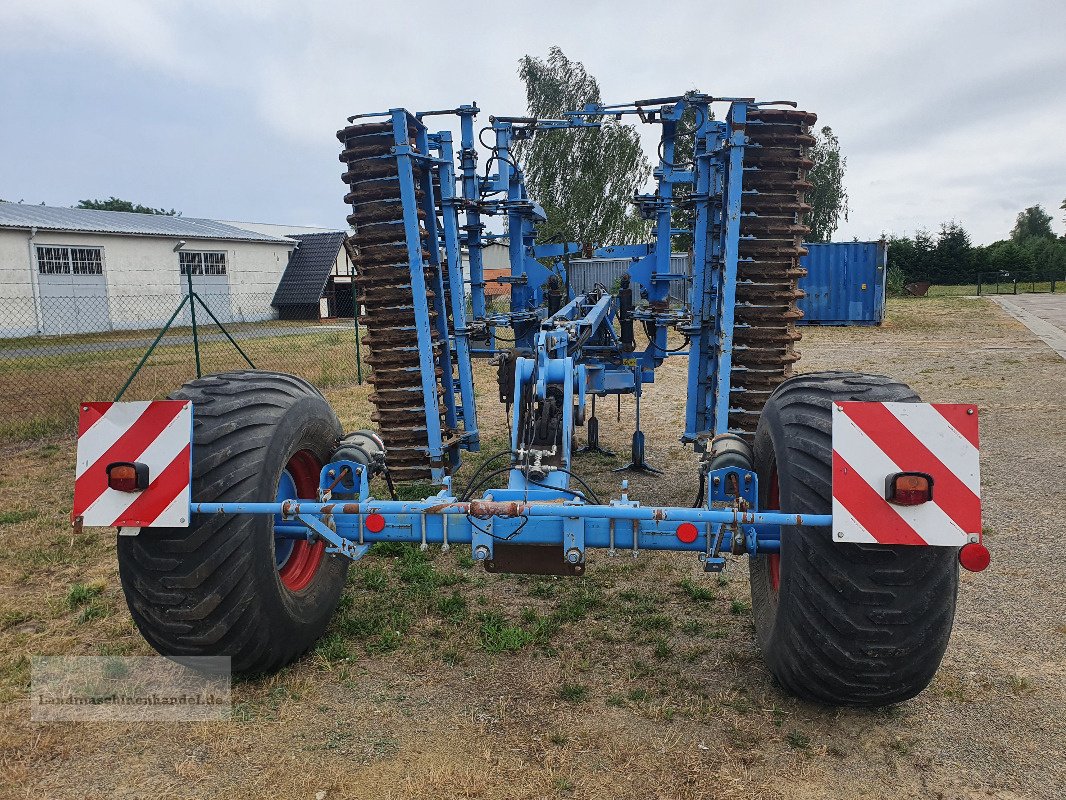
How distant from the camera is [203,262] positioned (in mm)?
30047

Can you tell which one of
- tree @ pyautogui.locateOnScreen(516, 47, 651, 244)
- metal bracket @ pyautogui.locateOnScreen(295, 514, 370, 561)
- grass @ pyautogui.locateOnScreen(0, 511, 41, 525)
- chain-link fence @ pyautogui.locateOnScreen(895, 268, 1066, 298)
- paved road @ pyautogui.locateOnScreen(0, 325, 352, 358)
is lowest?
grass @ pyautogui.locateOnScreen(0, 511, 41, 525)

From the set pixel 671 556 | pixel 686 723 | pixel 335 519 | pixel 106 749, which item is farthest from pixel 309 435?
pixel 671 556

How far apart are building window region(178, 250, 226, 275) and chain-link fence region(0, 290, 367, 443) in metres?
1.08

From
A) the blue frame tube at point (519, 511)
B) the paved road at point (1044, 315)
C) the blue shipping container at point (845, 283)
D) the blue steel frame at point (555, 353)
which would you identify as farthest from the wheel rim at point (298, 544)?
the blue shipping container at point (845, 283)

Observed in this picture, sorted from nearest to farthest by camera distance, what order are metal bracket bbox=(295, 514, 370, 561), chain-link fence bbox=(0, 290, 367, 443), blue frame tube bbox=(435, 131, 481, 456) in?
metal bracket bbox=(295, 514, 370, 561) < blue frame tube bbox=(435, 131, 481, 456) < chain-link fence bbox=(0, 290, 367, 443)

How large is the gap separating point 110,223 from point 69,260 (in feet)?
11.1

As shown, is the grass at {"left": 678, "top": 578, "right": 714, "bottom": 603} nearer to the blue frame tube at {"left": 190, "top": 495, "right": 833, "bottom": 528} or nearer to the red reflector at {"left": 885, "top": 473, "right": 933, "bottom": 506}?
the blue frame tube at {"left": 190, "top": 495, "right": 833, "bottom": 528}

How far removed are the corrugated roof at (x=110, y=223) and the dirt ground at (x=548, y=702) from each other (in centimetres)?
2390

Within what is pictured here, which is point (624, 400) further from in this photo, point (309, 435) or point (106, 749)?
point (106, 749)

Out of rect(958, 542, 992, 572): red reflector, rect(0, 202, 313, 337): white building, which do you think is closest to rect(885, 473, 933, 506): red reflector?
rect(958, 542, 992, 572): red reflector

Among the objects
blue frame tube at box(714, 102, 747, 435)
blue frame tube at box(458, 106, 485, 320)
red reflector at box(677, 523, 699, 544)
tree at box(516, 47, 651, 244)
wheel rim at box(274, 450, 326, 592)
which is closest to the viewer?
red reflector at box(677, 523, 699, 544)

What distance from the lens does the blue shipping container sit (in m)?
23.6

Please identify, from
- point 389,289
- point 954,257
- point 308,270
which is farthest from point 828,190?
point 389,289

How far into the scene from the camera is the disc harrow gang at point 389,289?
5707mm
